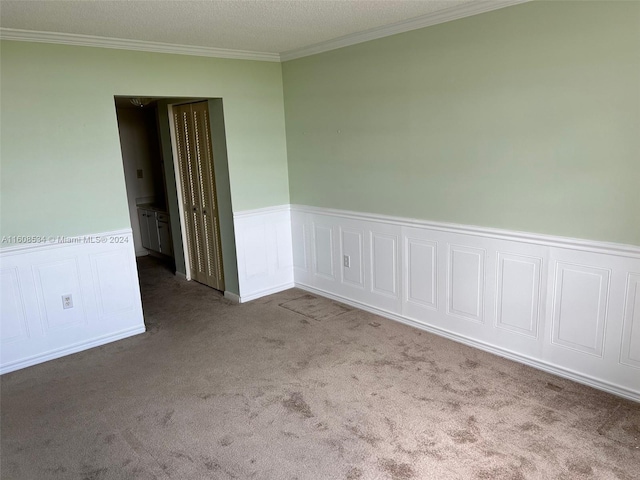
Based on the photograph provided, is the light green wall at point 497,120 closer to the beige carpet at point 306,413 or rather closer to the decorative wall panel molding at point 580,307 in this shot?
the decorative wall panel molding at point 580,307

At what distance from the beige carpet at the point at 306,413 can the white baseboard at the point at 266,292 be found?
2.66 feet

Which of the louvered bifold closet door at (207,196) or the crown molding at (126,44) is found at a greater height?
the crown molding at (126,44)

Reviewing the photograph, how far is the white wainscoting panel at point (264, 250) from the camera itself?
487cm

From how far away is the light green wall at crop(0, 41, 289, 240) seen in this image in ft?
11.3

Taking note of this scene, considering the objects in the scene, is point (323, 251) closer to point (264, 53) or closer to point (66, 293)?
point (264, 53)

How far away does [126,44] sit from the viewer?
3.84 metres

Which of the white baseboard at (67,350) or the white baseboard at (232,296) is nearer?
the white baseboard at (67,350)

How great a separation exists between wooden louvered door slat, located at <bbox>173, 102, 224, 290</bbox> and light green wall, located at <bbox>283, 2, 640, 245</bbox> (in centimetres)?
121

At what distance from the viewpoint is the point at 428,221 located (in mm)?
3812

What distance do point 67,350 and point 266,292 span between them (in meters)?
1.96

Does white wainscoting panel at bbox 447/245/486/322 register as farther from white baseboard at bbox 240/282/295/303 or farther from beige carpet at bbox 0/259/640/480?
white baseboard at bbox 240/282/295/303

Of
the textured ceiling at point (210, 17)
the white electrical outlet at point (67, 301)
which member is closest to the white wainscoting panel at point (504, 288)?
the textured ceiling at point (210, 17)

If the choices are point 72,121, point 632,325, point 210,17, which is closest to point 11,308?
point 72,121

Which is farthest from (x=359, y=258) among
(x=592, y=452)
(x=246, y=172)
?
(x=592, y=452)
